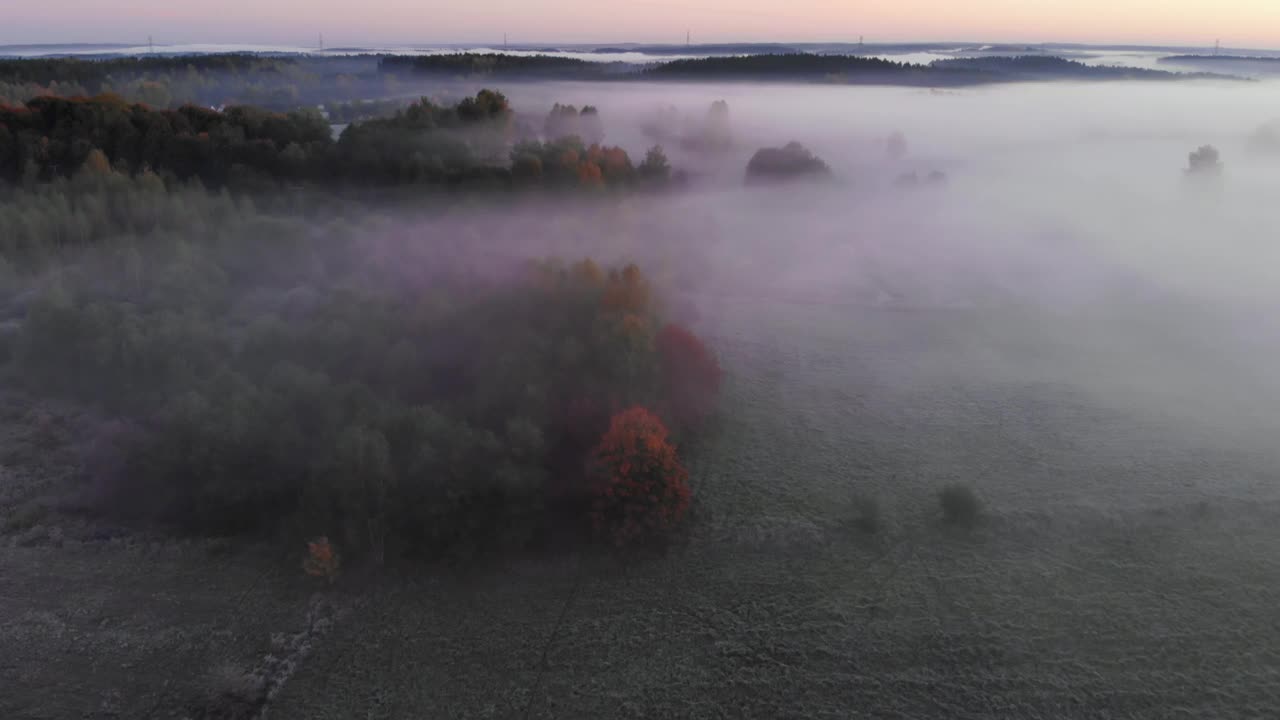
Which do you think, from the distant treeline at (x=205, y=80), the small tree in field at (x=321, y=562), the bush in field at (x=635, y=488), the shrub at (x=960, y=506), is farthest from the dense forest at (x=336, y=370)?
the distant treeline at (x=205, y=80)

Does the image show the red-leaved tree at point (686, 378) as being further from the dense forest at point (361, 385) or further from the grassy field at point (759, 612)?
the grassy field at point (759, 612)

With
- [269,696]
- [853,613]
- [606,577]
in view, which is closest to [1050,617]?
[853,613]

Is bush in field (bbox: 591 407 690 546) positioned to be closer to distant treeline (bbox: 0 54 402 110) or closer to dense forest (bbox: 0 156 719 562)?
dense forest (bbox: 0 156 719 562)

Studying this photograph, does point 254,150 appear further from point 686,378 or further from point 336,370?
point 686,378

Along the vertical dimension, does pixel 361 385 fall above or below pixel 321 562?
above

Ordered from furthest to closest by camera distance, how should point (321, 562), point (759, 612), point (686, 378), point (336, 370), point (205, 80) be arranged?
point (205, 80), point (686, 378), point (336, 370), point (321, 562), point (759, 612)

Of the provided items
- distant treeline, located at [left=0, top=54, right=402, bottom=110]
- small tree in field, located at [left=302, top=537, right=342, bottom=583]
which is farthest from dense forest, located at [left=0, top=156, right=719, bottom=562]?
distant treeline, located at [left=0, top=54, right=402, bottom=110]

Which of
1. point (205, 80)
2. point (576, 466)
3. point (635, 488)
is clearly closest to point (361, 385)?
point (576, 466)
